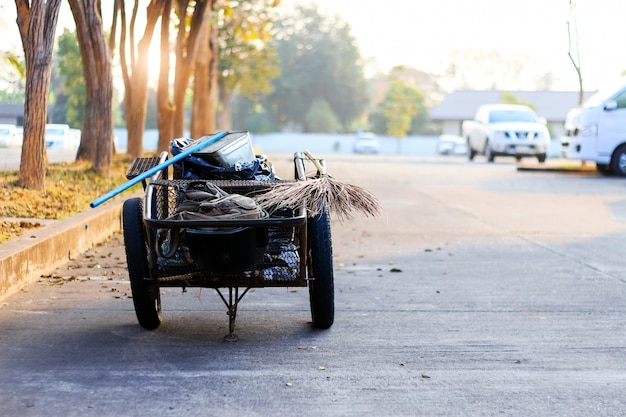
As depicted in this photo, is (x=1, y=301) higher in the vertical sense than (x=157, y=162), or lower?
lower

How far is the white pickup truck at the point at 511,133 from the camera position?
31.0 meters

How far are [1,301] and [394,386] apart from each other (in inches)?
131

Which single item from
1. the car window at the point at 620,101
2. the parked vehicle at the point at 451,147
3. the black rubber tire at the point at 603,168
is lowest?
the parked vehicle at the point at 451,147

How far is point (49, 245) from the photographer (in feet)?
27.9

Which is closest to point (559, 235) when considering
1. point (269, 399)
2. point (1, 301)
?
point (1, 301)

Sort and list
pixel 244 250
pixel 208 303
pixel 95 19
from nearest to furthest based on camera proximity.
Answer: pixel 244 250 < pixel 208 303 < pixel 95 19

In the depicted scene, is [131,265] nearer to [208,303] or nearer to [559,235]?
[208,303]

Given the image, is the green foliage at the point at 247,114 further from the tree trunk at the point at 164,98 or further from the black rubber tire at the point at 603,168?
the black rubber tire at the point at 603,168

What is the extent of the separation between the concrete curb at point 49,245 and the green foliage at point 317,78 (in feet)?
248

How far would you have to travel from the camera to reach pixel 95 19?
16156 millimetres

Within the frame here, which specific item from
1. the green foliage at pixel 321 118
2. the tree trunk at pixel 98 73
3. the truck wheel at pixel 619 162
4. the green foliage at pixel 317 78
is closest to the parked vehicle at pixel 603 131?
the truck wheel at pixel 619 162

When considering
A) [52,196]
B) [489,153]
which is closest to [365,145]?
[489,153]

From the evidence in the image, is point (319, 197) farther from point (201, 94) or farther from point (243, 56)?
point (243, 56)

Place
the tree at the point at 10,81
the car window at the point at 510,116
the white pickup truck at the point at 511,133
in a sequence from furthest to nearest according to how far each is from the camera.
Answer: the car window at the point at 510,116 < the white pickup truck at the point at 511,133 < the tree at the point at 10,81
